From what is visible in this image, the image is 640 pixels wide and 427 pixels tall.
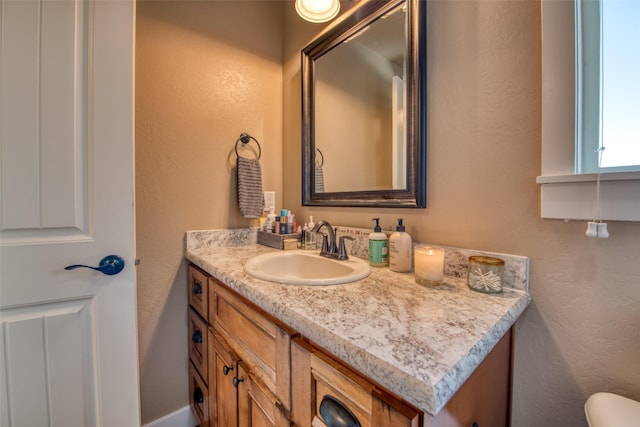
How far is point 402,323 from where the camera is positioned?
0.49 metres

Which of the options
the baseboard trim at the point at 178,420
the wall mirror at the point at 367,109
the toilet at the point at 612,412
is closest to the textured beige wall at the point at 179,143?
the baseboard trim at the point at 178,420

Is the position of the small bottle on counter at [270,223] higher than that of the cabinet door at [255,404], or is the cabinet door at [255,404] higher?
the small bottle on counter at [270,223]

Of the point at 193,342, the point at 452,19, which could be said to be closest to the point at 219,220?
the point at 193,342

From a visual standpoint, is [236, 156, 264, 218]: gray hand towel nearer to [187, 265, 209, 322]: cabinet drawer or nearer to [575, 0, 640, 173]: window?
[187, 265, 209, 322]: cabinet drawer

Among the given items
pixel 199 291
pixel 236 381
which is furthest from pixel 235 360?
pixel 199 291

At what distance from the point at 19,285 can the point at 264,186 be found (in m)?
1.00

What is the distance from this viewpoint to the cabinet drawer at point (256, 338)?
594 millimetres

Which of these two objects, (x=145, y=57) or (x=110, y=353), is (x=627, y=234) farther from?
(x=145, y=57)

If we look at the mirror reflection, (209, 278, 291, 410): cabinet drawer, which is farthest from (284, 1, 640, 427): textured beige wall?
(209, 278, 291, 410): cabinet drawer

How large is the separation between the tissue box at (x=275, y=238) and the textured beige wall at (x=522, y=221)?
593mm

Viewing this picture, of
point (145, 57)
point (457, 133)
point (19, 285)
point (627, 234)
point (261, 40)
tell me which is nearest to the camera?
point (627, 234)

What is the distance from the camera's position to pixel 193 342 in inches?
47.2

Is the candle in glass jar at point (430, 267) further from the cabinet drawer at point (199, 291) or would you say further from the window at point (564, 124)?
the cabinet drawer at point (199, 291)

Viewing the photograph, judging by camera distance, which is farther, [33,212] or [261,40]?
[261,40]
